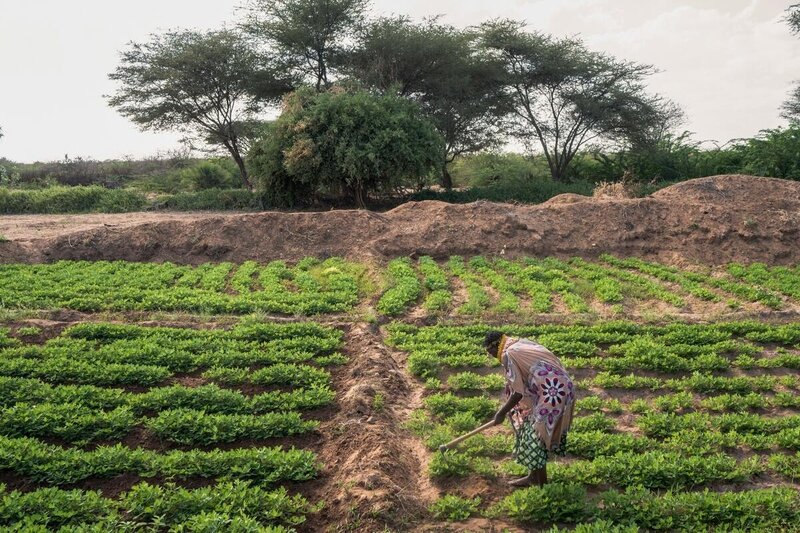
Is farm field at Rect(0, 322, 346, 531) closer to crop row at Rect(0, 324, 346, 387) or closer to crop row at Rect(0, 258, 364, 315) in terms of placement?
A: crop row at Rect(0, 324, 346, 387)

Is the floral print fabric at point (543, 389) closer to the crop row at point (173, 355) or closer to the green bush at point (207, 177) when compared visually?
the crop row at point (173, 355)

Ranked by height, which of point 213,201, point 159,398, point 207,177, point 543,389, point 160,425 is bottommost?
point 160,425

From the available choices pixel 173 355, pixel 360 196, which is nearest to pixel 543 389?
pixel 173 355

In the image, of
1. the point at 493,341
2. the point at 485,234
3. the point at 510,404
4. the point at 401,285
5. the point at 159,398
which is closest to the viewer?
the point at 510,404

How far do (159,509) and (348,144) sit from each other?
19.8m

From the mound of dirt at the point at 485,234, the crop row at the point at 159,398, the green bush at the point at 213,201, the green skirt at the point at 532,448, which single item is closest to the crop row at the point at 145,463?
the crop row at the point at 159,398

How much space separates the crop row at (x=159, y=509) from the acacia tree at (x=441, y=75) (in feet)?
81.9

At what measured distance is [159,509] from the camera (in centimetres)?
555

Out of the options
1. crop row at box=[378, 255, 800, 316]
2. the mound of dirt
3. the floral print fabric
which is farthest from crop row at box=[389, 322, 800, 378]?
the mound of dirt

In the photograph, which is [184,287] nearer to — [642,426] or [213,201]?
[642,426]

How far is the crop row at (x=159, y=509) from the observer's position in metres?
5.30

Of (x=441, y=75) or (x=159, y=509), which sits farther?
(x=441, y=75)

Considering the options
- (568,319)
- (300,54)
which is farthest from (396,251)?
(300,54)

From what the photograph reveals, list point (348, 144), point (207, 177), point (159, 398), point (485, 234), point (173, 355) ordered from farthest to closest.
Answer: point (207, 177)
point (348, 144)
point (485, 234)
point (173, 355)
point (159, 398)
